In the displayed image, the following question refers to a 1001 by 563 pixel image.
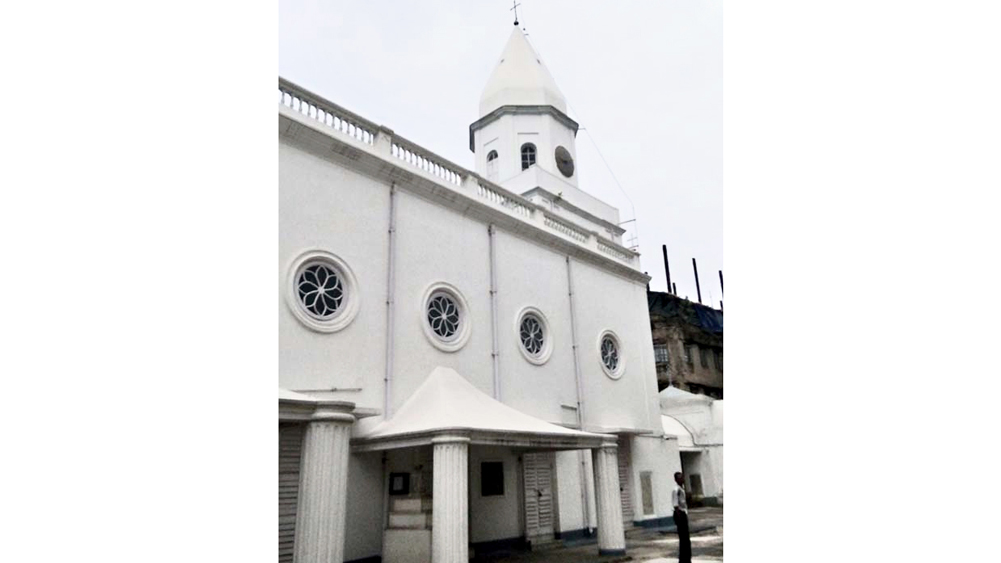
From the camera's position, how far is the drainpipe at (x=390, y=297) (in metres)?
6.93

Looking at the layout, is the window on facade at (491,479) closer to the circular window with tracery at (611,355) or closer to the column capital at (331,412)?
the column capital at (331,412)

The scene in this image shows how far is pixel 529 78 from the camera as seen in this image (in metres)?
13.0

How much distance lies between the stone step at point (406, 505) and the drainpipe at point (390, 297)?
0.94 metres

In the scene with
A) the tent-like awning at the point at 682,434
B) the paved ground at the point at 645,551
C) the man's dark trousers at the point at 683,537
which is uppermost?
the tent-like awning at the point at 682,434

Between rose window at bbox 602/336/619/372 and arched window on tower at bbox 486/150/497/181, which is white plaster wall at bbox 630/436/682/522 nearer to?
Result: rose window at bbox 602/336/619/372

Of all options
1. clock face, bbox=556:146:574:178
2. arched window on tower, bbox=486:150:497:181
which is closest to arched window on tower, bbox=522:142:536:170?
clock face, bbox=556:146:574:178

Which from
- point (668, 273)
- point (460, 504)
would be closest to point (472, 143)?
point (460, 504)

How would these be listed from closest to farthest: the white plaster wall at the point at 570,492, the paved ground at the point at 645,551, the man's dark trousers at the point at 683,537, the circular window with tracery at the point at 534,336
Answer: the man's dark trousers at the point at 683,537
the paved ground at the point at 645,551
the white plaster wall at the point at 570,492
the circular window with tracery at the point at 534,336

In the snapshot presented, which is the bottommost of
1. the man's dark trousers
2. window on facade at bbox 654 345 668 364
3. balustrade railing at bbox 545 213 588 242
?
the man's dark trousers

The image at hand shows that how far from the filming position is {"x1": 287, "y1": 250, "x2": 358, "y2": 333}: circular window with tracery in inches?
249

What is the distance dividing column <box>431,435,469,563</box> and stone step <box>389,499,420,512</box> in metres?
0.41

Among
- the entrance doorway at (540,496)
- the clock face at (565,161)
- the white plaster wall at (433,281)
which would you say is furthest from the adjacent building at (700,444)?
the white plaster wall at (433,281)
